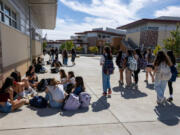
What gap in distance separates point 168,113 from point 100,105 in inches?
74.3

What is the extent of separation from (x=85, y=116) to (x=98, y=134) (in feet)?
2.78

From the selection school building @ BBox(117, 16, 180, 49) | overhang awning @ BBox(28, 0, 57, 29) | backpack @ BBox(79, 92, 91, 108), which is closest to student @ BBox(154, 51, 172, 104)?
backpack @ BBox(79, 92, 91, 108)

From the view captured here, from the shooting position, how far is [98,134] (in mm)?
2969

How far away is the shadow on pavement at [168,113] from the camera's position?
3.65 m

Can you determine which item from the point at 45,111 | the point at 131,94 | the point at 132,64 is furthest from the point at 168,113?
the point at 45,111

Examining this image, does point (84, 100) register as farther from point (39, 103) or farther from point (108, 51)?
point (108, 51)

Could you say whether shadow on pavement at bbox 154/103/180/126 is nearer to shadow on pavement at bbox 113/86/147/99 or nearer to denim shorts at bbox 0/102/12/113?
shadow on pavement at bbox 113/86/147/99

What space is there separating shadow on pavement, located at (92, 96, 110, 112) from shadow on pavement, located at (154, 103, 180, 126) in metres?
1.42

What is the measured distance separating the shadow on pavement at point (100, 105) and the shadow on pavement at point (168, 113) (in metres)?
1.42

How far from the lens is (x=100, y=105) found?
4566 mm

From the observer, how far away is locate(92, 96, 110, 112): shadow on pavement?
14.1 ft

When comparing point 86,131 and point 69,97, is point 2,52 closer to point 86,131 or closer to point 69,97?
point 69,97

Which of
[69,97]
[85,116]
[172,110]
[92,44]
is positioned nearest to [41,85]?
[69,97]

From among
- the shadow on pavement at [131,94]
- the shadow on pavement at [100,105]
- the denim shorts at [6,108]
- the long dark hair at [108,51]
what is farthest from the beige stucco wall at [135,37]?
the denim shorts at [6,108]
